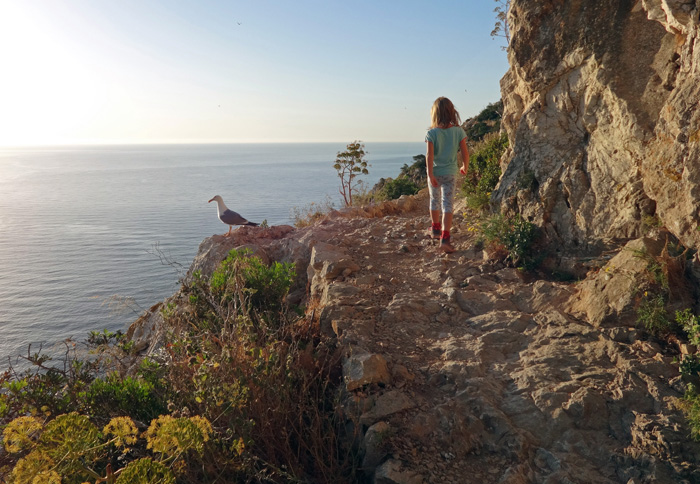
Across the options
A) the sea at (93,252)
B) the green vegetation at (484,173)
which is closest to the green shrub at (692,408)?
the green vegetation at (484,173)

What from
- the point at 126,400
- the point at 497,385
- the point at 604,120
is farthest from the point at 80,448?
the point at 604,120

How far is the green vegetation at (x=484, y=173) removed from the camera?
28.4 ft

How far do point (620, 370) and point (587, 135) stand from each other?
3.75 meters

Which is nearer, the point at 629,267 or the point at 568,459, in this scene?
the point at 568,459

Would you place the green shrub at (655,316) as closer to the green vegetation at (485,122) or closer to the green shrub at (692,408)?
the green shrub at (692,408)

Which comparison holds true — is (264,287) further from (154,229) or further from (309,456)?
(154,229)

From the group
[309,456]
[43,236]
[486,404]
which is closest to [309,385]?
[309,456]

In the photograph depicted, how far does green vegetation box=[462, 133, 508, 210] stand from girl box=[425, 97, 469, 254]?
1.22 metres

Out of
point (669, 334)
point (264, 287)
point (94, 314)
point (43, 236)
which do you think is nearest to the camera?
point (669, 334)

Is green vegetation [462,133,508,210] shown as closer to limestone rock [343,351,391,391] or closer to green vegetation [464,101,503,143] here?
limestone rock [343,351,391,391]

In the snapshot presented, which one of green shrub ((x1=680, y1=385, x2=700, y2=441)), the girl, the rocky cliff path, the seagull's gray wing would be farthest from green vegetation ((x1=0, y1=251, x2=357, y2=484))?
the seagull's gray wing

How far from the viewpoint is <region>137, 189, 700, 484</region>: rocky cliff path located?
3418 mm

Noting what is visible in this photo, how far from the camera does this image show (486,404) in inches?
155

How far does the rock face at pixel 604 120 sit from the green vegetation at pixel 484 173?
963 millimetres
